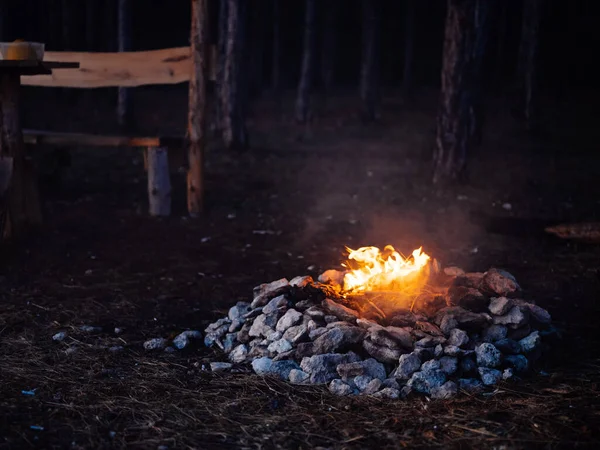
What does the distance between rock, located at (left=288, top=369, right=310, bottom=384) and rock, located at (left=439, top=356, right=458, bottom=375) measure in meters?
0.90

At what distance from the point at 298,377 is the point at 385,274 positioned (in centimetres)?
124

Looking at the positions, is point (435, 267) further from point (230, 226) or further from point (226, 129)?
point (226, 129)

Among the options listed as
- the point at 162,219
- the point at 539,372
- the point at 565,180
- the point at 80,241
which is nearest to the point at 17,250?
the point at 80,241

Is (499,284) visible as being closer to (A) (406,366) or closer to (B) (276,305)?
(A) (406,366)

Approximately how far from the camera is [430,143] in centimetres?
1617

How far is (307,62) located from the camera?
63.1 feet

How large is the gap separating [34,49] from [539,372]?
5647mm

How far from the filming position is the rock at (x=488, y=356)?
481cm

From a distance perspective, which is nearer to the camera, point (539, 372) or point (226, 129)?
point (539, 372)

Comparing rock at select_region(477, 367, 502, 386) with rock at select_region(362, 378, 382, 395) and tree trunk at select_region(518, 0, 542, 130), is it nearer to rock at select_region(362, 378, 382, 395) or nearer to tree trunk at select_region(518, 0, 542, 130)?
rock at select_region(362, 378, 382, 395)

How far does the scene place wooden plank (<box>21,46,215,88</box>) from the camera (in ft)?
30.8

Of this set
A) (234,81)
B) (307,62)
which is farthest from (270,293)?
(307,62)

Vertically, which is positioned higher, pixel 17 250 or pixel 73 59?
pixel 73 59

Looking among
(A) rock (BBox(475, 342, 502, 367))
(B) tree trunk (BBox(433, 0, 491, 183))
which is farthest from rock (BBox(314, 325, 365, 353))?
(B) tree trunk (BBox(433, 0, 491, 183))
